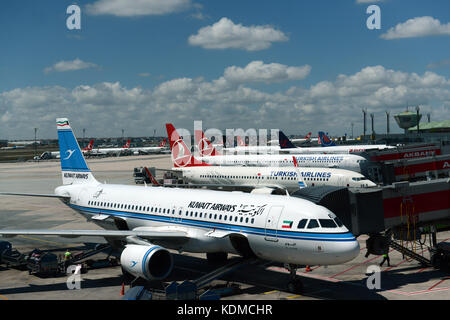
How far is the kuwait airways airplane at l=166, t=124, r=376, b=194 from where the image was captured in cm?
4819

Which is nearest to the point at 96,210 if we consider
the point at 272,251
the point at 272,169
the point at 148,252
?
the point at 148,252

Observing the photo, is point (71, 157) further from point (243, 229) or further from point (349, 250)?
point (349, 250)

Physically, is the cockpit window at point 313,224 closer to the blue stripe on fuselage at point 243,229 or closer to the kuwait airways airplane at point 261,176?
the blue stripe on fuselage at point 243,229

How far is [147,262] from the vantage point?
2288cm

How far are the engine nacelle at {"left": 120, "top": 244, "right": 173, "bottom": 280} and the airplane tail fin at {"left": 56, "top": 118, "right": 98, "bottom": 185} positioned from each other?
47.8 feet

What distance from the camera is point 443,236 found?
118ft

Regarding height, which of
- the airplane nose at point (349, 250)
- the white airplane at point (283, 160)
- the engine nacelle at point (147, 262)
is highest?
the white airplane at point (283, 160)

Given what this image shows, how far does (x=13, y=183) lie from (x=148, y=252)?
75.7m

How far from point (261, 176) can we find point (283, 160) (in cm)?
1283

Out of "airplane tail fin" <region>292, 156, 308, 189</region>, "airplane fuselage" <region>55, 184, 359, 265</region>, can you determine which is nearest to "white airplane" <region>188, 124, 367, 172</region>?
"airplane tail fin" <region>292, 156, 308, 189</region>

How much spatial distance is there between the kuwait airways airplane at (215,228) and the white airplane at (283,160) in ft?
113

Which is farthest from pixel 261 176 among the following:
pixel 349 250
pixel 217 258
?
pixel 349 250

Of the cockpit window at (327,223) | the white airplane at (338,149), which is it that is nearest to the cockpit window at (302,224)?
the cockpit window at (327,223)

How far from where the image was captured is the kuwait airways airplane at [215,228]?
838 inches
